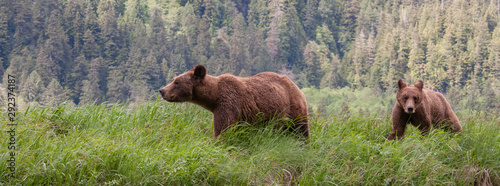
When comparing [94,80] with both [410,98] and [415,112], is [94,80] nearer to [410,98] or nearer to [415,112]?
[415,112]

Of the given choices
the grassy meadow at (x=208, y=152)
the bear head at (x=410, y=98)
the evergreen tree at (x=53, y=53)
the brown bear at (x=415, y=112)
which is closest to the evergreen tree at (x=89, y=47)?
the evergreen tree at (x=53, y=53)

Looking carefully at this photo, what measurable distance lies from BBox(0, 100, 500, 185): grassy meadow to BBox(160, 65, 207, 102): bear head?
337 millimetres

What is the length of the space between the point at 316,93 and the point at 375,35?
2985 cm

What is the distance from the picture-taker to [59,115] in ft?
14.9

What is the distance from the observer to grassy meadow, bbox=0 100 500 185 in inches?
138

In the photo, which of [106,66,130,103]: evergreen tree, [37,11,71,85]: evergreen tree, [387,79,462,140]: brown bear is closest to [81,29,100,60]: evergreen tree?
[37,11,71,85]: evergreen tree

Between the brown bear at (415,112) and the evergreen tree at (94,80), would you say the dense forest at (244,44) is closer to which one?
the evergreen tree at (94,80)

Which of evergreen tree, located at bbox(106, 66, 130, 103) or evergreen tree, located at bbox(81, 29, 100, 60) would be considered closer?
evergreen tree, located at bbox(106, 66, 130, 103)

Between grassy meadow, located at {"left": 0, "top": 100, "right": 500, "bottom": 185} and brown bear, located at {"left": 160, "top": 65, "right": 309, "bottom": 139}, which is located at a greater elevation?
brown bear, located at {"left": 160, "top": 65, "right": 309, "bottom": 139}

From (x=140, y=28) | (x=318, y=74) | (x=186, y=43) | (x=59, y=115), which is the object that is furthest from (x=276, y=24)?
(x=59, y=115)

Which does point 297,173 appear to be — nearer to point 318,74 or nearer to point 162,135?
point 162,135

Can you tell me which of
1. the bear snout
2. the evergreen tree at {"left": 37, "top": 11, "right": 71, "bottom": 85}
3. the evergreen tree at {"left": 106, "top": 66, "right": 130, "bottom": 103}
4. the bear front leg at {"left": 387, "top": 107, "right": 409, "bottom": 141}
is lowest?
the evergreen tree at {"left": 106, "top": 66, "right": 130, "bottom": 103}

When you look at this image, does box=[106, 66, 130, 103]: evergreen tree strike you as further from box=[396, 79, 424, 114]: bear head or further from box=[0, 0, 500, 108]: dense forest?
box=[396, 79, 424, 114]: bear head

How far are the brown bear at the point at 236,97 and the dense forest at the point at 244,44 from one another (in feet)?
246
